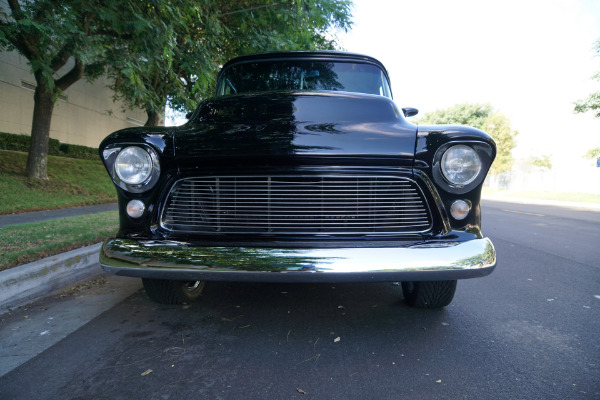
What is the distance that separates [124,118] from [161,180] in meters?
20.0

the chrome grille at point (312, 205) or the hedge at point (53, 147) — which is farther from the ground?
the hedge at point (53, 147)

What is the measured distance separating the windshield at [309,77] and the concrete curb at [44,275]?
2015 millimetres

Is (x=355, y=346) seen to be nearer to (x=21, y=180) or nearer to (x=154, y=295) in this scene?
(x=154, y=295)

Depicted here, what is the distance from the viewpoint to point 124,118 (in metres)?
19.5

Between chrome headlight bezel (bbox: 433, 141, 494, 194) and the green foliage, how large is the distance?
40.9 metres

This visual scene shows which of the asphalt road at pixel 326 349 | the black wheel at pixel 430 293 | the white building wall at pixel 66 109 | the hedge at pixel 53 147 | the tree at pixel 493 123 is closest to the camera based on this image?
the asphalt road at pixel 326 349

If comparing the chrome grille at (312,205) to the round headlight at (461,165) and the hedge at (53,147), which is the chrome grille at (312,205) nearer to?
the round headlight at (461,165)

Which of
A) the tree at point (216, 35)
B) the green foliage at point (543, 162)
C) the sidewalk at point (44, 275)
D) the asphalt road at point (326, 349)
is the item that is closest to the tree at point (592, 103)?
the tree at point (216, 35)

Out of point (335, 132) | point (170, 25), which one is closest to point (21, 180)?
point (170, 25)

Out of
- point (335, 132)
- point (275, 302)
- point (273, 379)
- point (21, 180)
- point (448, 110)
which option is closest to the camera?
point (273, 379)

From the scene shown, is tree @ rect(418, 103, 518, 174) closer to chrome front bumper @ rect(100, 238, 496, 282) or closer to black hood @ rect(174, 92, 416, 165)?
black hood @ rect(174, 92, 416, 165)

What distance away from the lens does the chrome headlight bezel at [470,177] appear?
198 centimetres

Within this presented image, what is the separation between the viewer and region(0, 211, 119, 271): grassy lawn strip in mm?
3102

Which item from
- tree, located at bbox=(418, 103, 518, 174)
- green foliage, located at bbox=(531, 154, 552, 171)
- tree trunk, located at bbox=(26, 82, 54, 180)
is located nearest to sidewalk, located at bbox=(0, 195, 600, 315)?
tree trunk, located at bbox=(26, 82, 54, 180)
